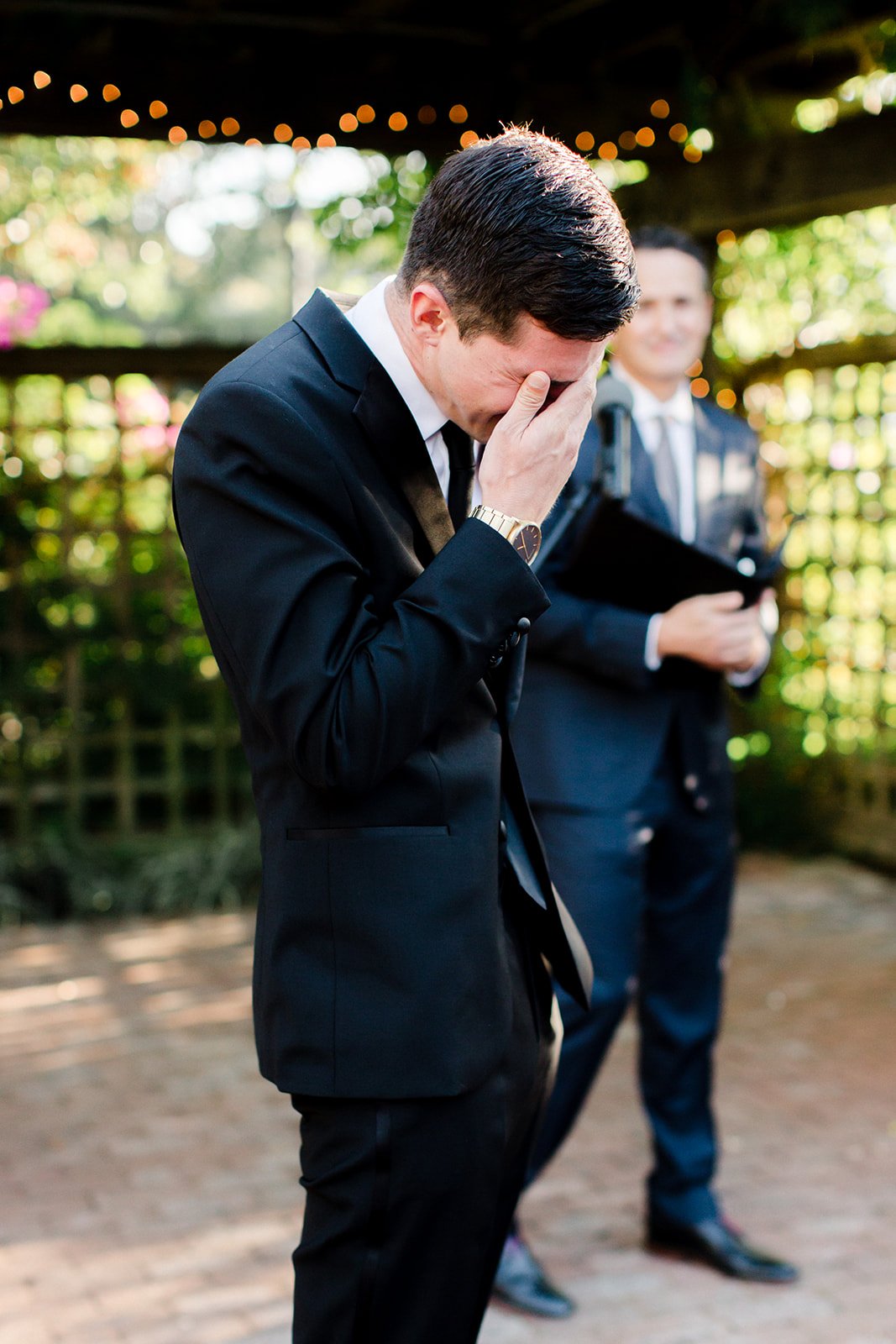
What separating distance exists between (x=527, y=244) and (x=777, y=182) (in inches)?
144

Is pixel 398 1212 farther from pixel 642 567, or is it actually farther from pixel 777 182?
pixel 777 182

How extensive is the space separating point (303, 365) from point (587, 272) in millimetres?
314

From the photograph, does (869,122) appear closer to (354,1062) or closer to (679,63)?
(679,63)

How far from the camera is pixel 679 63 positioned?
5051mm

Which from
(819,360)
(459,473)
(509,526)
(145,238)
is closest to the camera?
(509,526)

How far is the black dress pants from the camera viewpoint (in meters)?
1.58

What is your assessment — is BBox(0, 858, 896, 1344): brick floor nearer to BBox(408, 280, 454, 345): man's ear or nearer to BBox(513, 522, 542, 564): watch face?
BBox(513, 522, 542, 564): watch face

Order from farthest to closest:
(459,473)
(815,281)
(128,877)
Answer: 1. (815,281)
2. (128,877)
3. (459,473)

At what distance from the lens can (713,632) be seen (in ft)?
9.23

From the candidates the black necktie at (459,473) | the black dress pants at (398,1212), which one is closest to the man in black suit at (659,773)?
the black necktie at (459,473)

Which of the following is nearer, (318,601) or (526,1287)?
(318,601)

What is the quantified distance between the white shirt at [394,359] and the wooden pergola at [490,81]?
10.5ft

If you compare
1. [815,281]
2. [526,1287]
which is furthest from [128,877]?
[815,281]

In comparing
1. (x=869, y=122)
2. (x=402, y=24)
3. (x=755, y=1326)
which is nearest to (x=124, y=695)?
(x=402, y=24)
